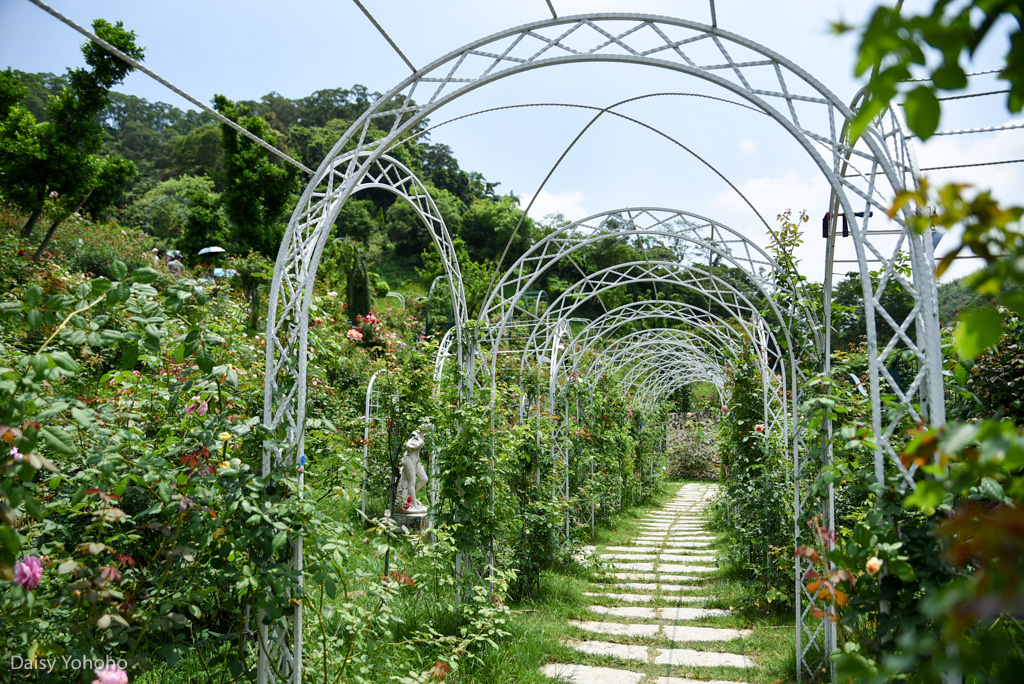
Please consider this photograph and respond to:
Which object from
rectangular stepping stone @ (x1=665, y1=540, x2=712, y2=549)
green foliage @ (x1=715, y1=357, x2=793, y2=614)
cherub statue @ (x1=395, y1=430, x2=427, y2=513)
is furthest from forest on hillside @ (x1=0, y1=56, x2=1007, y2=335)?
rectangular stepping stone @ (x1=665, y1=540, x2=712, y2=549)

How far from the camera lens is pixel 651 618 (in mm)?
5742

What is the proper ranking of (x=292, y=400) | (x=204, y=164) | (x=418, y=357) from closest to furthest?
(x=292, y=400) → (x=418, y=357) → (x=204, y=164)

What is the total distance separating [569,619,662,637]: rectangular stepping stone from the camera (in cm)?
528

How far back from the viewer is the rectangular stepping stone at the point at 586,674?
14.0ft

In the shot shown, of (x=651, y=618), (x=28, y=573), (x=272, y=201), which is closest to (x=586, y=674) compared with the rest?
(x=651, y=618)

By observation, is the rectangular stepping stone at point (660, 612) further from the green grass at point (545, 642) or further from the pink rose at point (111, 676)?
the pink rose at point (111, 676)

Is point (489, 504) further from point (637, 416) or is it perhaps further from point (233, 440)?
point (637, 416)

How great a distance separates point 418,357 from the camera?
6.28 metres

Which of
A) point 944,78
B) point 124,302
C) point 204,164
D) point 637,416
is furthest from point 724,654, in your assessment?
point 204,164

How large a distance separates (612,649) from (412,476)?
3904 millimetres

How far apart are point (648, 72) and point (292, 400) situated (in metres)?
2.81

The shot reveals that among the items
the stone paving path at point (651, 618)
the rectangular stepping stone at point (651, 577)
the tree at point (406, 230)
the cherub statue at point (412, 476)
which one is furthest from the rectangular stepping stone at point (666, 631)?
the tree at point (406, 230)

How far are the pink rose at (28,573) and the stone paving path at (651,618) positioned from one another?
3.22m

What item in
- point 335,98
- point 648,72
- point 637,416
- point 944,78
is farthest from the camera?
point 335,98
